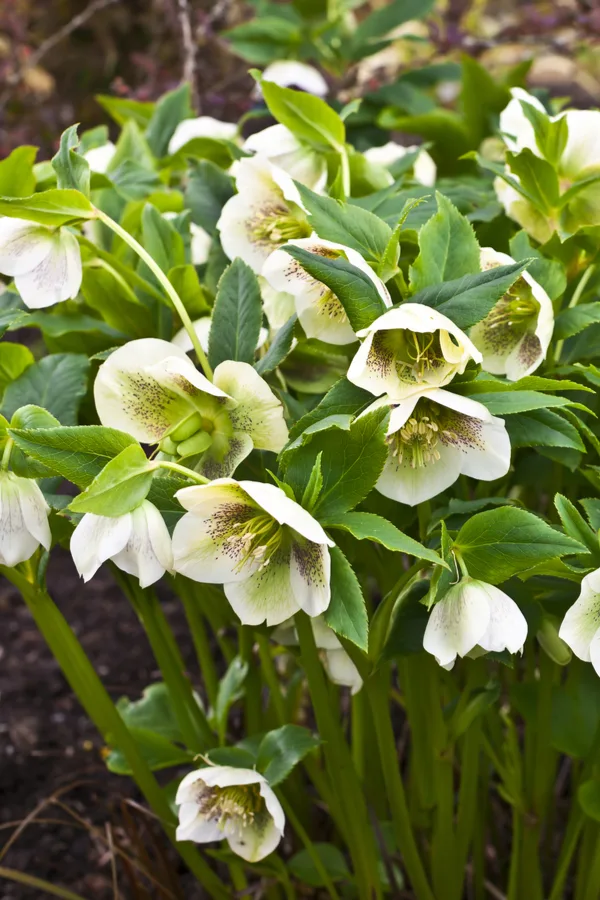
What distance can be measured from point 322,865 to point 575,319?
1.82ft

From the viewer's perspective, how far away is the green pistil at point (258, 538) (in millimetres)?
557

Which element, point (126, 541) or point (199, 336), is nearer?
point (126, 541)

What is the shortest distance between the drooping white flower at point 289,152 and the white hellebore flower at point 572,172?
0.53 ft

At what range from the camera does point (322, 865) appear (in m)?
0.85

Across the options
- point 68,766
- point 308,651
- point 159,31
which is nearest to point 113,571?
point 308,651

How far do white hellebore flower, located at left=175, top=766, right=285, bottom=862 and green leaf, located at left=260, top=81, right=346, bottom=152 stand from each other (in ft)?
1.68

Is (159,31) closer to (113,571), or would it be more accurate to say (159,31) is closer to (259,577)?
(113,571)

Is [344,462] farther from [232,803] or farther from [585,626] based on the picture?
[232,803]

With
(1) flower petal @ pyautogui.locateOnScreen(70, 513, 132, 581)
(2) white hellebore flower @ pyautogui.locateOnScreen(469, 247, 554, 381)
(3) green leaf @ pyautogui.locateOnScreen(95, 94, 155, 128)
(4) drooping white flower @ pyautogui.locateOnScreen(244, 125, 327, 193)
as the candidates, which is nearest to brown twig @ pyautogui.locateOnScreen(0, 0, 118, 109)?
(3) green leaf @ pyautogui.locateOnScreen(95, 94, 155, 128)

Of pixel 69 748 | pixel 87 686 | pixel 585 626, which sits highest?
pixel 585 626

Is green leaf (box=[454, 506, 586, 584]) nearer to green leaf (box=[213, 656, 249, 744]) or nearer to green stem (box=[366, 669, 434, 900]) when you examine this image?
green stem (box=[366, 669, 434, 900])

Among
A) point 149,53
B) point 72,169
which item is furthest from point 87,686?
point 149,53

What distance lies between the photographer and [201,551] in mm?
553

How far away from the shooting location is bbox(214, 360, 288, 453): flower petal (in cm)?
57
